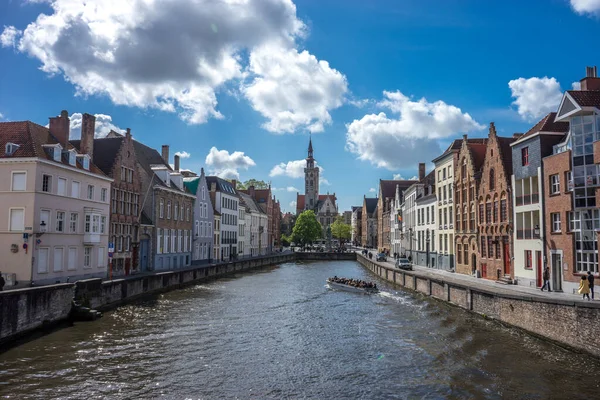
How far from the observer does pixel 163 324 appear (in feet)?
86.9

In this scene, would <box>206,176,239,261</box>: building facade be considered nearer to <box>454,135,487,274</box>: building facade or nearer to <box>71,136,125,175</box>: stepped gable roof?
<box>71,136,125,175</box>: stepped gable roof

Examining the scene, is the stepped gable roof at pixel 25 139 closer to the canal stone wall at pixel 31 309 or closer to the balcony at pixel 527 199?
the canal stone wall at pixel 31 309

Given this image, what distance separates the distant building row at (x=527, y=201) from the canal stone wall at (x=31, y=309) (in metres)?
30.0

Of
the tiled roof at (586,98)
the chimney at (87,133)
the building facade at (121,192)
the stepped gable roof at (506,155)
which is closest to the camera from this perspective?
the tiled roof at (586,98)

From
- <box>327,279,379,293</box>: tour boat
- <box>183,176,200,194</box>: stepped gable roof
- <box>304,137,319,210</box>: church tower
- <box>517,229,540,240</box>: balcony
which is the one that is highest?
<box>304,137,319,210</box>: church tower

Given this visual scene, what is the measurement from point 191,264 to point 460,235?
33647 millimetres

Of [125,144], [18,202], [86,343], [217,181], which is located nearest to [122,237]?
[125,144]

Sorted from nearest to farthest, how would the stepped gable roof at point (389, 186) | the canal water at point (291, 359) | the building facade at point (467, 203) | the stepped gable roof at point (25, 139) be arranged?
the canal water at point (291, 359) → the stepped gable roof at point (25, 139) → the building facade at point (467, 203) → the stepped gable roof at point (389, 186)

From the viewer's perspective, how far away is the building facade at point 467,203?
147ft

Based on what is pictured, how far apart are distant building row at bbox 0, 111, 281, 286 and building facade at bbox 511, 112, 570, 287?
31773mm

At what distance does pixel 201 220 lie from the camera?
6525 centimetres

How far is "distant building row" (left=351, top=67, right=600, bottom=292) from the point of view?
27.8 metres

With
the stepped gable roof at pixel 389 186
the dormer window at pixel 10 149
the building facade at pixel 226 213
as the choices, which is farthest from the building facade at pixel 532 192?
the stepped gable roof at pixel 389 186

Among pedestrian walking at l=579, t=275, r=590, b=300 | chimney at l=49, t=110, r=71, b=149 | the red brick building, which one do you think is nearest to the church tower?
the red brick building
